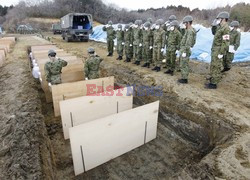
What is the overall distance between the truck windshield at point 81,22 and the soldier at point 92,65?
14227 millimetres

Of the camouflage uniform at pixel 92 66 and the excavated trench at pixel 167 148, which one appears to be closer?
the excavated trench at pixel 167 148

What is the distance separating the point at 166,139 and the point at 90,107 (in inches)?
71.8

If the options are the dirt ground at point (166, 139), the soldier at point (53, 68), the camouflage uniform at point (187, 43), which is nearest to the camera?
the dirt ground at point (166, 139)

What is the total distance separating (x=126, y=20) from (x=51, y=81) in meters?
38.7

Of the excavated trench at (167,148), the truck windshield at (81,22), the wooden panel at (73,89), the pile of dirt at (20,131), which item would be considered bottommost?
the excavated trench at (167,148)

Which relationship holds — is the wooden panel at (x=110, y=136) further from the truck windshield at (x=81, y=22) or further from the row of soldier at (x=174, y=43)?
the truck windshield at (x=81, y=22)

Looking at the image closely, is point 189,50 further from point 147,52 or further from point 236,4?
point 236,4

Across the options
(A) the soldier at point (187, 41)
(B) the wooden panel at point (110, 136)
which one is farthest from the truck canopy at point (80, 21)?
(B) the wooden panel at point (110, 136)

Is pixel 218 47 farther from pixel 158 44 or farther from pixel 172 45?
pixel 158 44

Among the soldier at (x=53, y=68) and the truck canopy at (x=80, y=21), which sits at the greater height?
the truck canopy at (x=80, y=21)

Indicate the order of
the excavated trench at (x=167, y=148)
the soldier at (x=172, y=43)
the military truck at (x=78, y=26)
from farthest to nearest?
1. the military truck at (x=78, y=26)
2. the soldier at (x=172, y=43)
3. the excavated trench at (x=167, y=148)

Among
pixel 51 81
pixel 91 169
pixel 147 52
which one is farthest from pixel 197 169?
pixel 147 52

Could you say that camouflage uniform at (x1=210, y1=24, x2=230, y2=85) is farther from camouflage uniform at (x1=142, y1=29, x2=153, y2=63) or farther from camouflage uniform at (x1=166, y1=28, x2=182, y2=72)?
camouflage uniform at (x1=142, y1=29, x2=153, y2=63)

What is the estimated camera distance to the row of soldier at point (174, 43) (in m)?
4.72
